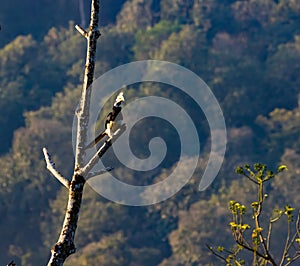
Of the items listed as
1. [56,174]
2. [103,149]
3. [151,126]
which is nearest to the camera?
[103,149]

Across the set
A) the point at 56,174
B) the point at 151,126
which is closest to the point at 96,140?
the point at 56,174

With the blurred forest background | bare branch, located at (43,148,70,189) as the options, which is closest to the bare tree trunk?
bare branch, located at (43,148,70,189)

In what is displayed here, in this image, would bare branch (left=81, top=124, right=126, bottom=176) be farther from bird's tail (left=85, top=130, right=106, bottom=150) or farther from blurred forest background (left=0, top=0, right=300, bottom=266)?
→ blurred forest background (left=0, top=0, right=300, bottom=266)

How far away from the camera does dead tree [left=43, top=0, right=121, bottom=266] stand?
463 cm

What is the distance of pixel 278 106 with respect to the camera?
59688mm

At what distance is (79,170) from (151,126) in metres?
47.7

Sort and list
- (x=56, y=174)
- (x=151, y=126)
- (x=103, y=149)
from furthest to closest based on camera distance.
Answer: (x=151, y=126), (x=56, y=174), (x=103, y=149)

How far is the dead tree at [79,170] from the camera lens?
4.63 metres

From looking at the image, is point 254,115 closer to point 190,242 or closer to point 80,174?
point 190,242

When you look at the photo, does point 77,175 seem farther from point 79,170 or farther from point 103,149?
point 103,149

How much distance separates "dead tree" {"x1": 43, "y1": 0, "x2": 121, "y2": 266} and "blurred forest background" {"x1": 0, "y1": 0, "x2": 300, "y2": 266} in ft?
112

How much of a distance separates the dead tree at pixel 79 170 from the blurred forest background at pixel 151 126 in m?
34.1

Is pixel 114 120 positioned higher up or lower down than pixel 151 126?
lower down

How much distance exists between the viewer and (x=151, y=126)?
172 feet
